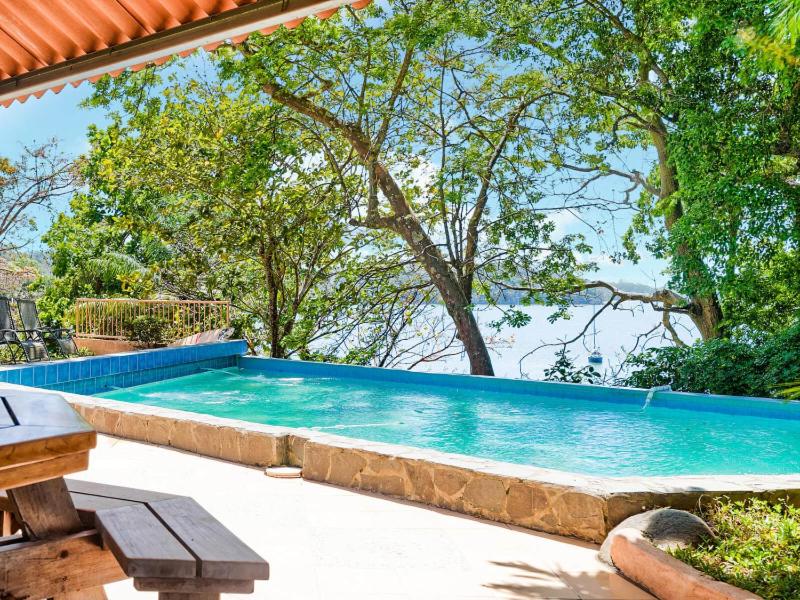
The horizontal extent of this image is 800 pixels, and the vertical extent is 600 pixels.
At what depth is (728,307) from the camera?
11.2 metres

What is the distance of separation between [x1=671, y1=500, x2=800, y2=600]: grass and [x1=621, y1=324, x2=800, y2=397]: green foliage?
4.83 metres

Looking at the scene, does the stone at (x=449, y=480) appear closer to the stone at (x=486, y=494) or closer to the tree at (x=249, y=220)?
the stone at (x=486, y=494)

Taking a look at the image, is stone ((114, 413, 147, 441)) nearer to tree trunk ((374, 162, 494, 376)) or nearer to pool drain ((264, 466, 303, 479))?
pool drain ((264, 466, 303, 479))

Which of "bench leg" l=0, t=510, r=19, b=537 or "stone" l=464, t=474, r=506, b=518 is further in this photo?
"stone" l=464, t=474, r=506, b=518

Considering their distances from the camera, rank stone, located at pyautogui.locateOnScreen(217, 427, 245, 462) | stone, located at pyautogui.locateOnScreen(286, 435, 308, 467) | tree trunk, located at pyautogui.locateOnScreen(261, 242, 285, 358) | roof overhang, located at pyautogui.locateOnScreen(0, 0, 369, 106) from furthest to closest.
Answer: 1. tree trunk, located at pyautogui.locateOnScreen(261, 242, 285, 358)
2. stone, located at pyautogui.locateOnScreen(217, 427, 245, 462)
3. stone, located at pyautogui.locateOnScreen(286, 435, 308, 467)
4. roof overhang, located at pyautogui.locateOnScreen(0, 0, 369, 106)

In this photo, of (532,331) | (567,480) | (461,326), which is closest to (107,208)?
(461,326)

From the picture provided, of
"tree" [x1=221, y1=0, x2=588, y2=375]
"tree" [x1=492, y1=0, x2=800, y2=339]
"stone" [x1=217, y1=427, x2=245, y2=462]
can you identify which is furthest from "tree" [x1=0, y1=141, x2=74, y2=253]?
"stone" [x1=217, y1=427, x2=245, y2=462]

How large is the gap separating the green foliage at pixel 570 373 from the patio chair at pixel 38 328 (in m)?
7.43

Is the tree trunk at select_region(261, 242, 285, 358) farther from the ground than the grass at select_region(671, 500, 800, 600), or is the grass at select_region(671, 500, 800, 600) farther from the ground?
the tree trunk at select_region(261, 242, 285, 358)

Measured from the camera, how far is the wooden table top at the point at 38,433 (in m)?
1.63

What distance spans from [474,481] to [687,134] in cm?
732

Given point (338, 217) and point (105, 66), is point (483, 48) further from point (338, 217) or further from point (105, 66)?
point (105, 66)

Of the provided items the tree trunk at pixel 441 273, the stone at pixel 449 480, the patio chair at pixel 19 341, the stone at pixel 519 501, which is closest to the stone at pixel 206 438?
the stone at pixel 449 480

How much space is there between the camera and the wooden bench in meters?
1.54
